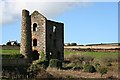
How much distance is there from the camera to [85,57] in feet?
178

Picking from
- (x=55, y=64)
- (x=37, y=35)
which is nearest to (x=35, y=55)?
(x=37, y=35)

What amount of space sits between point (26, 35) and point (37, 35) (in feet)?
4.88

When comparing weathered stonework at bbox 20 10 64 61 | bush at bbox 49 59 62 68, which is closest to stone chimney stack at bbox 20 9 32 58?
weathered stonework at bbox 20 10 64 61

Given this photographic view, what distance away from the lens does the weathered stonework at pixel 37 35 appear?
48.6m

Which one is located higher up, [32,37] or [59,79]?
[32,37]

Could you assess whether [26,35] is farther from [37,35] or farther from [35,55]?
[35,55]

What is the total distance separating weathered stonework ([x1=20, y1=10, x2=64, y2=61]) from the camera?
48.6 m

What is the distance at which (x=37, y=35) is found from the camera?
49500mm

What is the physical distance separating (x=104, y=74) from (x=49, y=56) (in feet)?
44.5

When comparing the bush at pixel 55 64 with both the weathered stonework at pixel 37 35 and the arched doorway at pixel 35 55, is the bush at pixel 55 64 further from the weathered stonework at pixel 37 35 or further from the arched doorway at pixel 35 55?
the arched doorway at pixel 35 55

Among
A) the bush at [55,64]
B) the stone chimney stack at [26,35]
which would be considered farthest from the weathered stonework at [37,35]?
the bush at [55,64]

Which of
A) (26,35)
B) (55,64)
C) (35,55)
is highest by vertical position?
(26,35)

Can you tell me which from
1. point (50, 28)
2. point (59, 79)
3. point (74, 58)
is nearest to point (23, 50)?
point (50, 28)

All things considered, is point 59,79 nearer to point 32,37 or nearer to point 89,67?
point 89,67
